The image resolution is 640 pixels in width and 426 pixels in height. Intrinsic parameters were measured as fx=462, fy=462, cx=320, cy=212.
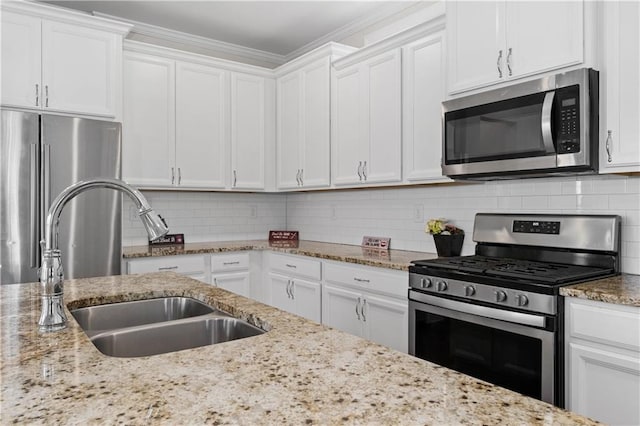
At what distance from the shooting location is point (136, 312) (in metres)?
1.74

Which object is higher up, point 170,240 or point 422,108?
point 422,108

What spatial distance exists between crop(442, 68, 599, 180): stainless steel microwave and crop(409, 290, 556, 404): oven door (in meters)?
0.73

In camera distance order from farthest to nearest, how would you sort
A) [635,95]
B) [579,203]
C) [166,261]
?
[166,261] < [579,203] < [635,95]

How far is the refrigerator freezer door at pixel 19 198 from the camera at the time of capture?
284cm

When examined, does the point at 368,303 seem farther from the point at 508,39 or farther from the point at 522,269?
the point at 508,39

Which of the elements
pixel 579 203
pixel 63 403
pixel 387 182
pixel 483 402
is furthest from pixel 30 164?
pixel 579 203

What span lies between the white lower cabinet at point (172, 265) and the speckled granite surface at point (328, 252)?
0.16 ft

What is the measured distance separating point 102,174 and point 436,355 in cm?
244

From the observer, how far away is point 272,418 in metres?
0.71

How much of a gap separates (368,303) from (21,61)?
2772 millimetres

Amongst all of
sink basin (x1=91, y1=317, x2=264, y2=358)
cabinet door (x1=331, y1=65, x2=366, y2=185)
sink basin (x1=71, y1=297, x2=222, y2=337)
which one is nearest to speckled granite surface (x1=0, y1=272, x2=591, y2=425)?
sink basin (x1=91, y1=317, x2=264, y2=358)

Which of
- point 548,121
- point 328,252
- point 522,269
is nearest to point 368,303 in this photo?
point 328,252

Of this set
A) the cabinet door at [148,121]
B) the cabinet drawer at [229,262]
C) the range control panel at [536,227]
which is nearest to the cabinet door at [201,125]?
the cabinet door at [148,121]

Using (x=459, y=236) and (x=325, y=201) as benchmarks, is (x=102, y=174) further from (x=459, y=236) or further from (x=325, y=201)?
(x=459, y=236)
